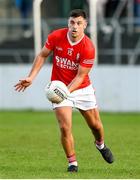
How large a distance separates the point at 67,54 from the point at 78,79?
39 cm

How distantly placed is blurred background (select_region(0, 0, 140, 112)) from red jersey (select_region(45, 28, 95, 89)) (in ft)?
36.8

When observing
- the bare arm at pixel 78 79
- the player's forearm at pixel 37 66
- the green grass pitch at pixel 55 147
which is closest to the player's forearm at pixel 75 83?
the bare arm at pixel 78 79

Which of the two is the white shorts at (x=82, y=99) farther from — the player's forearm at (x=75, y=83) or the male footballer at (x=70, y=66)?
the player's forearm at (x=75, y=83)

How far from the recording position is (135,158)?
48.6ft

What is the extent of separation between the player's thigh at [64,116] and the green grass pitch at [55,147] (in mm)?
665

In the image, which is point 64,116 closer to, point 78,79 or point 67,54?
point 78,79

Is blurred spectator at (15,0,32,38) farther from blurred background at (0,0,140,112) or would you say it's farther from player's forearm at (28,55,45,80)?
player's forearm at (28,55,45,80)

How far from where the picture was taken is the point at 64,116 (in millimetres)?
12906

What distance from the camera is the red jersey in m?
13.1

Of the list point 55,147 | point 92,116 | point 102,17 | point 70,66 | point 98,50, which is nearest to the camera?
point 70,66

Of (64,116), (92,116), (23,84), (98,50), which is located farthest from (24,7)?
(64,116)

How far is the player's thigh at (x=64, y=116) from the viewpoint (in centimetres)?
1286

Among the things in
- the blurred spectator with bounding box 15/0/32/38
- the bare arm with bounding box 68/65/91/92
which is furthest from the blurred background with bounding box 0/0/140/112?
the bare arm with bounding box 68/65/91/92

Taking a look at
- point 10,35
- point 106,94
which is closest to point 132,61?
point 106,94
